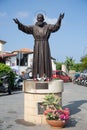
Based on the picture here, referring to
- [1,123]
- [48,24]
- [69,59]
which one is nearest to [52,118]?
[1,123]

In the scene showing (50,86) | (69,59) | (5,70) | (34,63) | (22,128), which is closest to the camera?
(22,128)

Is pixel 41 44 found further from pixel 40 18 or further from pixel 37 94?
pixel 37 94

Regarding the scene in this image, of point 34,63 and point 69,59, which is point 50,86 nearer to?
point 34,63

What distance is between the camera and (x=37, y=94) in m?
10.6

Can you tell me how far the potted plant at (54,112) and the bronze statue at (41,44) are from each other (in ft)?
3.33

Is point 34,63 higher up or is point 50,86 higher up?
point 34,63

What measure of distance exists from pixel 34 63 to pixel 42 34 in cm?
98

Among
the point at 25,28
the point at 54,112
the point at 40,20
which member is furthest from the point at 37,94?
the point at 40,20

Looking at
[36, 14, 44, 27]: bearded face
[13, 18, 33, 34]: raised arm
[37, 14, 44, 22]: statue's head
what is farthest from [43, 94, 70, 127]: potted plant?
[37, 14, 44, 22]: statue's head

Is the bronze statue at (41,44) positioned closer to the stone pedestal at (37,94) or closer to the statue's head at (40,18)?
the statue's head at (40,18)

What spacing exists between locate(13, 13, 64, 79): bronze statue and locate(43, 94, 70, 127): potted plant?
101 cm

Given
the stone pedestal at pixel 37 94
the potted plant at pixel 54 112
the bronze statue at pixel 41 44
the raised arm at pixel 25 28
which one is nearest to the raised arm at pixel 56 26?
the bronze statue at pixel 41 44

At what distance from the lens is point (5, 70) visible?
21875mm

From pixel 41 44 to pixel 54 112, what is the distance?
2.43m
